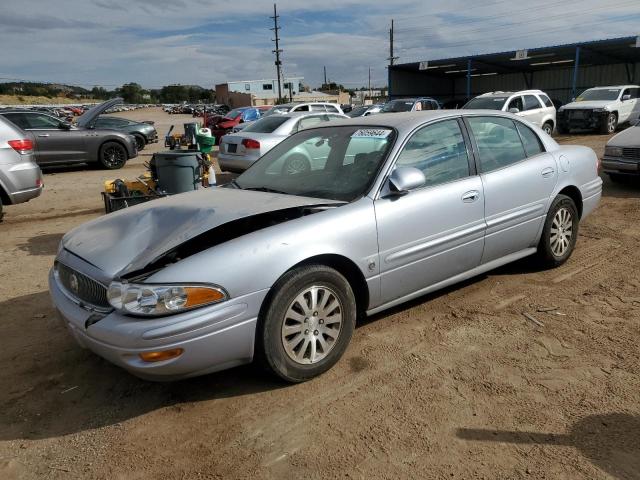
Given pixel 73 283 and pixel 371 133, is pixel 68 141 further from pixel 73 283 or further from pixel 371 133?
pixel 371 133

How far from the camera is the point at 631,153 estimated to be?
851 cm

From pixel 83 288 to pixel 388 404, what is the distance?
1923mm

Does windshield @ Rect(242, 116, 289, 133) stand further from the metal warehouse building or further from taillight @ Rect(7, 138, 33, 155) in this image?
the metal warehouse building

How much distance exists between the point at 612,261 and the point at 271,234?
3.87m

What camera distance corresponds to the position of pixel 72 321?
3010 mm

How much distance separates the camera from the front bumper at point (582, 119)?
62.2 feet

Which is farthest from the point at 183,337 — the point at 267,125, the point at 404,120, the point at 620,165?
the point at 267,125

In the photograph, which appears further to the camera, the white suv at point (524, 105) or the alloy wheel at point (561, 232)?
the white suv at point (524, 105)

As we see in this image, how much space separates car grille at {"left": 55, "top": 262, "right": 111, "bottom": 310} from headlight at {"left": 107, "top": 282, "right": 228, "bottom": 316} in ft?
0.74

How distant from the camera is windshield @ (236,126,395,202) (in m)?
3.66

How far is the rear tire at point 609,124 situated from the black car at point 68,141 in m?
16.6

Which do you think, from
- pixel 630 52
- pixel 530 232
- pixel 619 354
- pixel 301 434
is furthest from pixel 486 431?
pixel 630 52

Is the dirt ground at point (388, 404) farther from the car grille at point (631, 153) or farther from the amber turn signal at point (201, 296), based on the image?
the car grille at point (631, 153)

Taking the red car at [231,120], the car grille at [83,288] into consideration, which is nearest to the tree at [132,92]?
the red car at [231,120]
